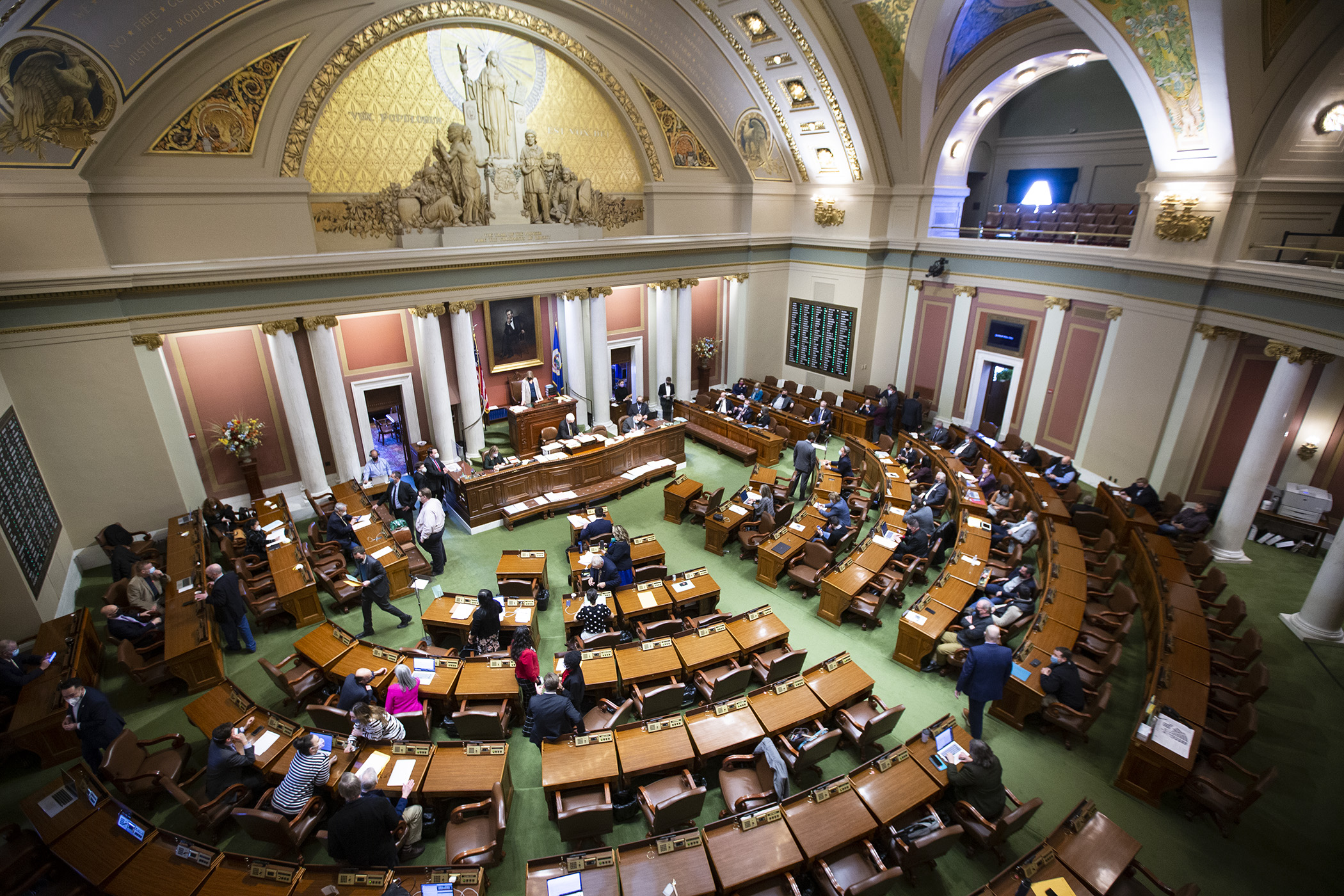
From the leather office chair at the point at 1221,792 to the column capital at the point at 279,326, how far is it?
52.3 feet

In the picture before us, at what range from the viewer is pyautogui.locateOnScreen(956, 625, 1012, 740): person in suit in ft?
23.8

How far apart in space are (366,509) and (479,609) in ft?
18.2

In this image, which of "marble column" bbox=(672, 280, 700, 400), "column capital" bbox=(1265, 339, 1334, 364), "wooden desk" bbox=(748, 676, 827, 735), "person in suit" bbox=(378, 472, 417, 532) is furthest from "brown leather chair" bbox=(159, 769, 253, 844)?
"column capital" bbox=(1265, 339, 1334, 364)

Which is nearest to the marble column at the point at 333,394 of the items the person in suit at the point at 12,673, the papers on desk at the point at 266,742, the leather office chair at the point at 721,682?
the person in suit at the point at 12,673

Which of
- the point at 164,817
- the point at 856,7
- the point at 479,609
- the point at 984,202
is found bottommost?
the point at 164,817

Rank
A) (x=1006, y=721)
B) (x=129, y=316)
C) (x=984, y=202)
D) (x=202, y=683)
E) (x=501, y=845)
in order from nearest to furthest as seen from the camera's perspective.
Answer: (x=501, y=845) → (x=1006, y=721) → (x=202, y=683) → (x=129, y=316) → (x=984, y=202)

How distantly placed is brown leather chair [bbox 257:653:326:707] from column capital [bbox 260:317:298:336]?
284 inches

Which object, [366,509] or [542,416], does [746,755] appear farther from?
[542,416]

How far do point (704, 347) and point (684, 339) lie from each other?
56.6 inches

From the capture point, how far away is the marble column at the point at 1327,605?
31.2 ft

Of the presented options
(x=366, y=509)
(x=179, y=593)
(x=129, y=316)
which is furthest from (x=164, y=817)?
(x=129, y=316)

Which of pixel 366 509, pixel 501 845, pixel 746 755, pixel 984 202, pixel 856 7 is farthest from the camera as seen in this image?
pixel 984 202

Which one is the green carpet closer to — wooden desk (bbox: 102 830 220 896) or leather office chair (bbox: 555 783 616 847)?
leather office chair (bbox: 555 783 616 847)

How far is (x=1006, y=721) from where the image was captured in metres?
8.10
